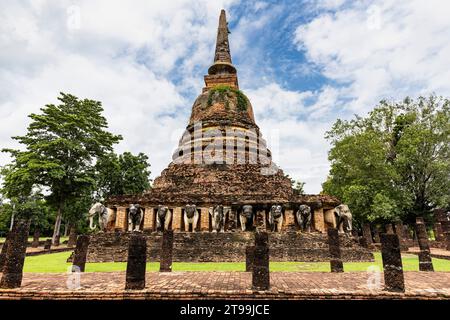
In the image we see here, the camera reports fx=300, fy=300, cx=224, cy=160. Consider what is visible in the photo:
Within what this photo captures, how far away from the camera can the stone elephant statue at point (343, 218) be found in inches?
508

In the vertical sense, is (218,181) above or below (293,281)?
above

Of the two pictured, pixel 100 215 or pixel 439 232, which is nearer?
pixel 100 215

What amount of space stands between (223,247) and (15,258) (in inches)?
281

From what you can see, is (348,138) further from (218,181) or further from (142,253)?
(142,253)

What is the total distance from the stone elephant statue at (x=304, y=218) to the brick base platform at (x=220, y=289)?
5690 millimetres

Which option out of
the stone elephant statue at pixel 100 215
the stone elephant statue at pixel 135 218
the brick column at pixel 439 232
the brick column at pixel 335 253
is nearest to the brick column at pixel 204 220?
the stone elephant statue at pixel 135 218

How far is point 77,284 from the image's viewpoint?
5977 millimetres

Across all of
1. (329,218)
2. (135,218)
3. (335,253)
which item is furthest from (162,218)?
(329,218)

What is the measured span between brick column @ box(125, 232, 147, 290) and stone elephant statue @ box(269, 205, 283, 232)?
722 cm

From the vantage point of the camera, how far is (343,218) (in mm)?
12984

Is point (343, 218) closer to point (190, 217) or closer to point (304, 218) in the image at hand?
point (304, 218)

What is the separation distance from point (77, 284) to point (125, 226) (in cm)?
705
